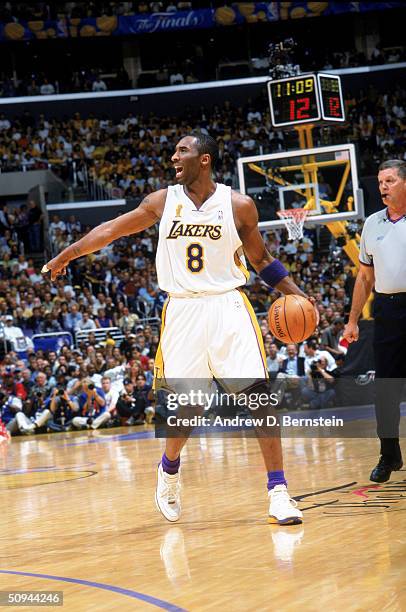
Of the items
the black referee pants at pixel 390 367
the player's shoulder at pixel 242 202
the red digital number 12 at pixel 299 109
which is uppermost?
the red digital number 12 at pixel 299 109

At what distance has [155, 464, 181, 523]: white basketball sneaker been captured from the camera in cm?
535

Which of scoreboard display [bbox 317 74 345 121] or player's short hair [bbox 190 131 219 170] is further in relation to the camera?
scoreboard display [bbox 317 74 345 121]

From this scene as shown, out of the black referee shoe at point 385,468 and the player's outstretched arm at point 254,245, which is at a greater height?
the player's outstretched arm at point 254,245

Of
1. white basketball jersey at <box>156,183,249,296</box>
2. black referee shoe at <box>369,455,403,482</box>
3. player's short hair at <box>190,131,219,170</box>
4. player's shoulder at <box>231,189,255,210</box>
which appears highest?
player's short hair at <box>190,131,219,170</box>

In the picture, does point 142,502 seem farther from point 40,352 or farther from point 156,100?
point 156,100

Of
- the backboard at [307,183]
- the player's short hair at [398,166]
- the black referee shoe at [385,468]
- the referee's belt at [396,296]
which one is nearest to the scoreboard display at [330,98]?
the backboard at [307,183]

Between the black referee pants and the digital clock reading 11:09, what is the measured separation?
11.4 metres

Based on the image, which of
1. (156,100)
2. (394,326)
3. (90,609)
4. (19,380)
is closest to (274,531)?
(90,609)

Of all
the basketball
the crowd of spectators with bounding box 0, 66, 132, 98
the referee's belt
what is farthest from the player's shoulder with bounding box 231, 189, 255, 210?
the crowd of spectators with bounding box 0, 66, 132, 98

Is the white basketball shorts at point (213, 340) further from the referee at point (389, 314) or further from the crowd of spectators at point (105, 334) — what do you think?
the crowd of spectators at point (105, 334)

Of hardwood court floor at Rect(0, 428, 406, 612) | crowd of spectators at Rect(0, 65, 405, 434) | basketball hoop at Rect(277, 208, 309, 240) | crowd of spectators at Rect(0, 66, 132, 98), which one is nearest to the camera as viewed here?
hardwood court floor at Rect(0, 428, 406, 612)

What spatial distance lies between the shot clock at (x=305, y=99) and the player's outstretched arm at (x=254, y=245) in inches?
479

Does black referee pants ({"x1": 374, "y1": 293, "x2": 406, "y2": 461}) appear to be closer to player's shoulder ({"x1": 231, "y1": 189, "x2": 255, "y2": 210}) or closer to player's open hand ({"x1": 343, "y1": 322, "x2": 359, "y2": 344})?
player's open hand ({"x1": 343, "y1": 322, "x2": 359, "y2": 344})

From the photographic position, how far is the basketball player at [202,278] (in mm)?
5172
